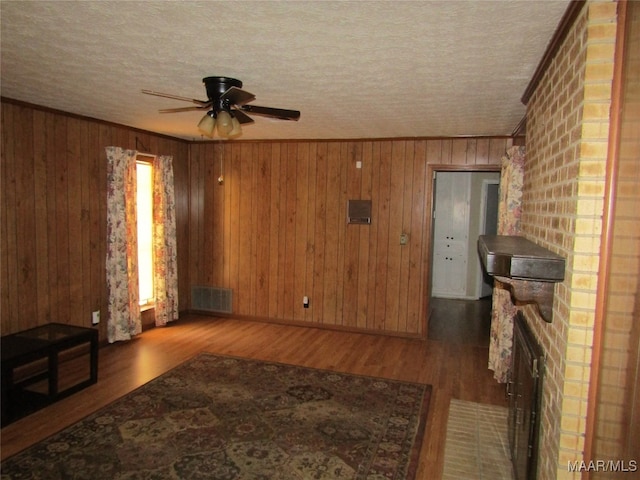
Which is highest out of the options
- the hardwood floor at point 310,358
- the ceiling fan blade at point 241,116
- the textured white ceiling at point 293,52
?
the textured white ceiling at point 293,52

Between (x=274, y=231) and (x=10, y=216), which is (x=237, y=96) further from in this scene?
(x=274, y=231)

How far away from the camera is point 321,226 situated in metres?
5.59

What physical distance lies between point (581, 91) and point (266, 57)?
1622 mm

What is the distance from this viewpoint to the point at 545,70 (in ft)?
7.81

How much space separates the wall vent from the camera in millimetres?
6047

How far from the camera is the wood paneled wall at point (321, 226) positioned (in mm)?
5227

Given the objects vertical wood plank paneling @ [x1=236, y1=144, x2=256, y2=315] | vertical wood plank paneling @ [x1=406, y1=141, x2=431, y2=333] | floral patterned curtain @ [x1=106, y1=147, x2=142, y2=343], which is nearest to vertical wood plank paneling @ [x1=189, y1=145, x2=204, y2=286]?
vertical wood plank paneling @ [x1=236, y1=144, x2=256, y2=315]

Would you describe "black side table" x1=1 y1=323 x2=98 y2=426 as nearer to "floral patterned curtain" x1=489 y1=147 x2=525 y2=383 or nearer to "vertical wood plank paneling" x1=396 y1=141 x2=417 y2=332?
"vertical wood plank paneling" x1=396 y1=141 x2=417 y2=332

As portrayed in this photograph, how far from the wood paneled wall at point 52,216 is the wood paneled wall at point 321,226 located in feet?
4.85

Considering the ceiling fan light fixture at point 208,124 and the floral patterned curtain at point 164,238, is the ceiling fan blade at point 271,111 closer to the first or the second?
the ceiling fan light fixture at point 208,124

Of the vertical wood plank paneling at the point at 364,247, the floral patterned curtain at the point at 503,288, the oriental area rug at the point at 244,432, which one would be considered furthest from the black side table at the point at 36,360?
the floral patterned curtain at the point at 503,288

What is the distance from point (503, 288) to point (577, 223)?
208 centimetres

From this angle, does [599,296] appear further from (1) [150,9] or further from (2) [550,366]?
(1) [150,9]

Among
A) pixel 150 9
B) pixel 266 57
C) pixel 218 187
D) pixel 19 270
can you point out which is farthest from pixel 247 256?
pixel 150 9
